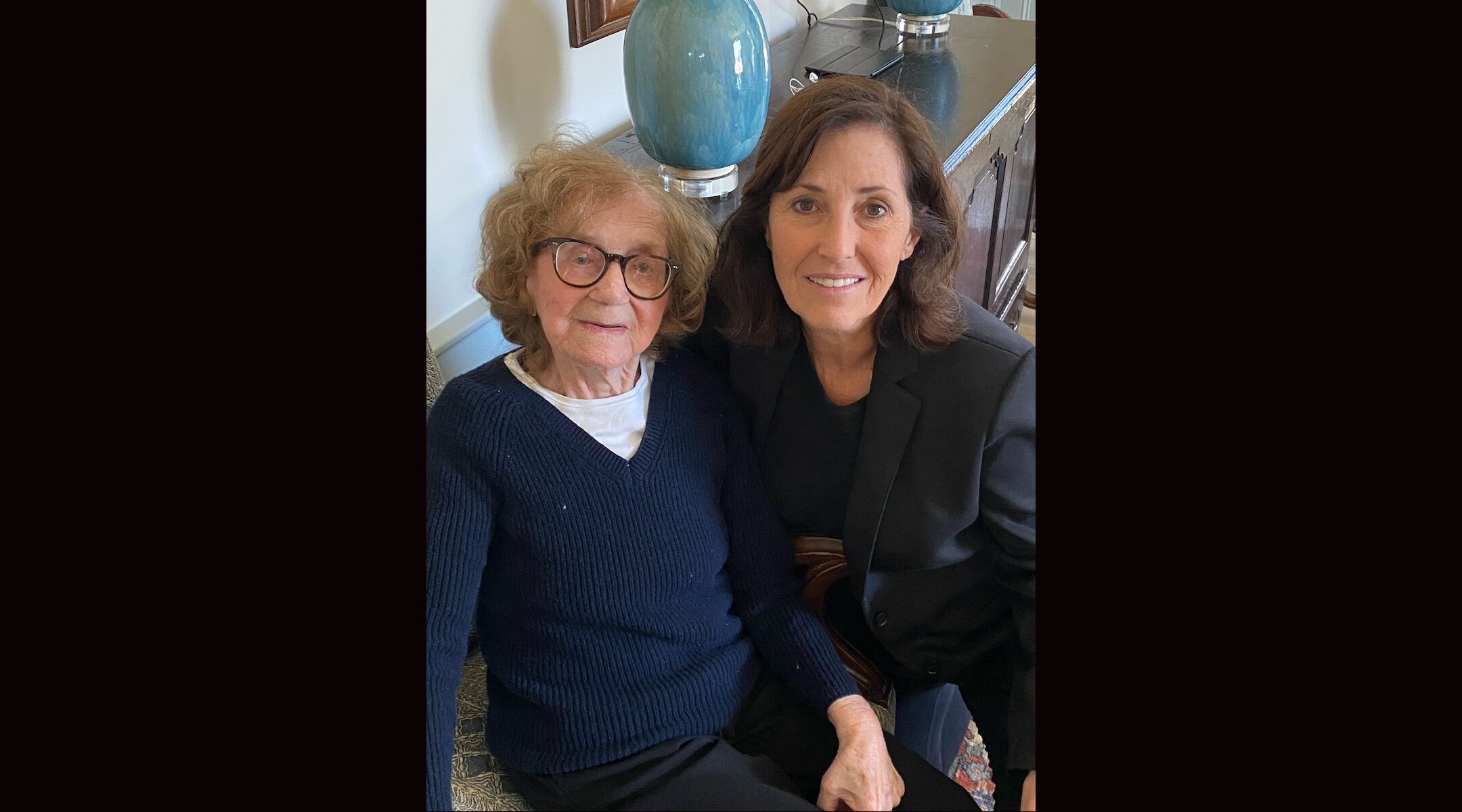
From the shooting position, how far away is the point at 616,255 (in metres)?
0.95

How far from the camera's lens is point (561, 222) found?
0.95m

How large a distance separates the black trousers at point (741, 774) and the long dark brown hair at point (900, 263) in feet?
1.38

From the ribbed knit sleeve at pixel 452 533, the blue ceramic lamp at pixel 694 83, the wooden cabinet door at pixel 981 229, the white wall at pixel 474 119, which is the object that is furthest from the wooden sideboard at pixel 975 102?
the ribbed knit sleeve at pixel 452 533

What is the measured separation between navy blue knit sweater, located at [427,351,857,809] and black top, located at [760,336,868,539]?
0.18 ft

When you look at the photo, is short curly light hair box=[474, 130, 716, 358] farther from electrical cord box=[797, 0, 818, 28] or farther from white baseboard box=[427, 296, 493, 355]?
electrical cord box=[797, 0, 818, 28]

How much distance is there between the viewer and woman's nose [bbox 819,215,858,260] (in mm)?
933

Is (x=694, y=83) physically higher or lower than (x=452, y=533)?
higher

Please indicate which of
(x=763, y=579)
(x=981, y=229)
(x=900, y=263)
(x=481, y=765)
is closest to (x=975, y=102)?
(x=981, y=229)

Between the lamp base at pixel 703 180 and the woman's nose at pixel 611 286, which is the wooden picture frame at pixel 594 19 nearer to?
the lamp base at pixel 703 180

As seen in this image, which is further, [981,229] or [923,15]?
[923,15]

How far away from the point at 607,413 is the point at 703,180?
0.42 m

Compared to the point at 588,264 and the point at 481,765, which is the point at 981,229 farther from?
the point at 481,765
